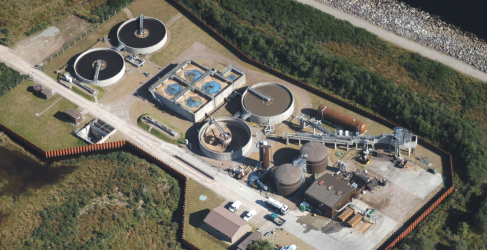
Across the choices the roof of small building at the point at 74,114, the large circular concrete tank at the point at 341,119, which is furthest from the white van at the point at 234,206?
the roof of small building at the point at 74,114

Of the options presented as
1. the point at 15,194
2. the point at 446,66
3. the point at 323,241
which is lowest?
the point at 15,194

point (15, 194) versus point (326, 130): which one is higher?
point (326, 130)

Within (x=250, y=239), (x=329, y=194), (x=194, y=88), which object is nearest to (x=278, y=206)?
(x=250, y=239)

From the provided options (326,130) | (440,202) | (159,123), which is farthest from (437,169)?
(159,123)

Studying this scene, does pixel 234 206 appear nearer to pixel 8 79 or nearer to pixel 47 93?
pixel 47 93

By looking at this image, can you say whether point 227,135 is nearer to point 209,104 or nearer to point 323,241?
point 209,104
